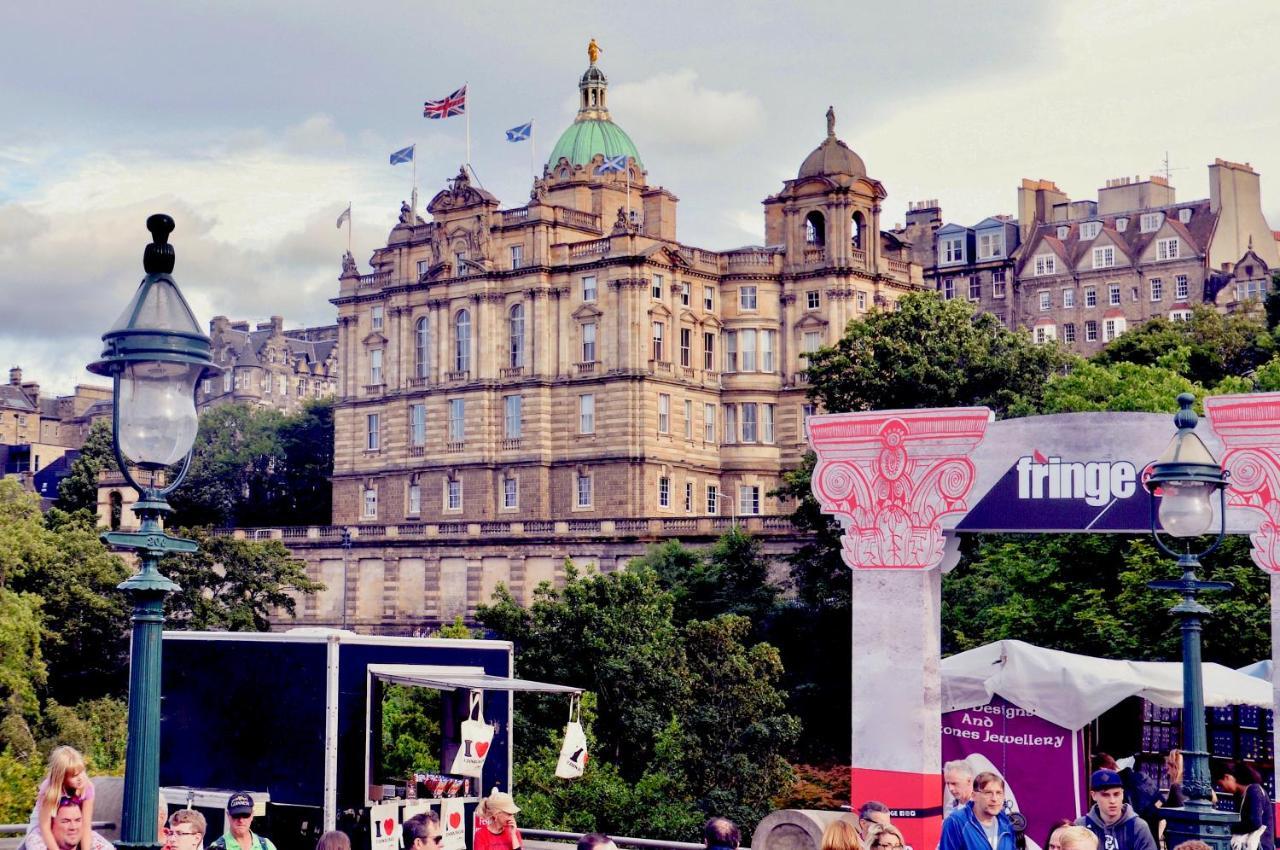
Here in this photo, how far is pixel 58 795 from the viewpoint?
38.0ft

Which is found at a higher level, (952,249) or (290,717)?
(952,249)

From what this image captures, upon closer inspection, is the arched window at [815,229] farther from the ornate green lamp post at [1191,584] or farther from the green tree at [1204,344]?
the ornate green lamp post at [1191,584]

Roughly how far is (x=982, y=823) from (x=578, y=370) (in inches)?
2609

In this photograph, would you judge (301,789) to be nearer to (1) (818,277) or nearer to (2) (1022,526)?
(2) (1022,526)

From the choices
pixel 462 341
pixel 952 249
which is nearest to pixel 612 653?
pixel 462 341

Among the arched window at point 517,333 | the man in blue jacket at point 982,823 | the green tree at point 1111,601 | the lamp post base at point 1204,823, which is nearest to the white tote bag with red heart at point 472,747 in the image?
the man in blue jacket at point 982,823

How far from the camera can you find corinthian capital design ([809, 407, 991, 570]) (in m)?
24.1

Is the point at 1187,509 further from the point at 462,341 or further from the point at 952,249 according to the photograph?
the point at 952,249

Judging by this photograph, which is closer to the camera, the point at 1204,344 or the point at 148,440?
the point at 148,440

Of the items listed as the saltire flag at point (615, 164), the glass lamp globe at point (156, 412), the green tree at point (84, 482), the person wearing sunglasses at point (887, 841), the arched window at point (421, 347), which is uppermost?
the saltire flag at point (615, 164)

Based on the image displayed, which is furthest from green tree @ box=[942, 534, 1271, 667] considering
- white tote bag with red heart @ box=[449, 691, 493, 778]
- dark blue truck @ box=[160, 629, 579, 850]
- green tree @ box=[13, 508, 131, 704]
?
green tree @ box=[13, 508, 131, 704]

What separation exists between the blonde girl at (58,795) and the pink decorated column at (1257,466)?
15.0m

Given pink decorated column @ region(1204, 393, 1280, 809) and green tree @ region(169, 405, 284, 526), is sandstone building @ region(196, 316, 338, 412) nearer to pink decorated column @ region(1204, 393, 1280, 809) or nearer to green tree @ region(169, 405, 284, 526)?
green tree @ region(169, 405, 284, 526)

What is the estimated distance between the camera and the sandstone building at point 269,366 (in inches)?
5674
